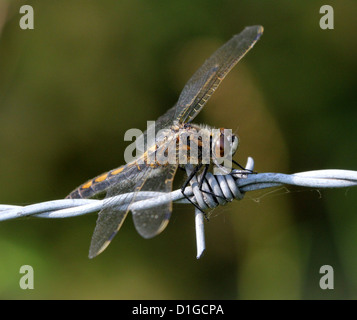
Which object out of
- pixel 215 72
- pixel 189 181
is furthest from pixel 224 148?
pixel 215 72

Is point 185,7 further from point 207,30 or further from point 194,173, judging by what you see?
point 194,173

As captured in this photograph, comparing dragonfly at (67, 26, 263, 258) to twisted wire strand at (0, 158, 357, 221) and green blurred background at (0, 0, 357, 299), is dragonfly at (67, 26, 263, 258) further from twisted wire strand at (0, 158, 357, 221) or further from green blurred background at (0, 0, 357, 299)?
green blurred background at (0, 0, 357, 299)

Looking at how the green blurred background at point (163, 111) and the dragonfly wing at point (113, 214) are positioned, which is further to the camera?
the green blurred background at point (163, 111)

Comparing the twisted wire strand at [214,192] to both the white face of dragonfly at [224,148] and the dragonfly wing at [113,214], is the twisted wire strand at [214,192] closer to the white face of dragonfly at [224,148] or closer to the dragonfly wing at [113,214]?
the dragonfly wing at [113,214]

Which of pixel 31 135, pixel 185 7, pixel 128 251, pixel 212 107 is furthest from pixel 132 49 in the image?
pixel 128 251

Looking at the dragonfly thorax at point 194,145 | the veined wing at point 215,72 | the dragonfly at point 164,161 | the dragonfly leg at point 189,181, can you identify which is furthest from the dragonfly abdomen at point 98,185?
the dragonfly leg at point 189,181

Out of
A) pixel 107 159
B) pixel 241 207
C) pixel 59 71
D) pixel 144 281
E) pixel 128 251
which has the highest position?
pixel 59 71

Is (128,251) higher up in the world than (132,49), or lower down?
lower down
